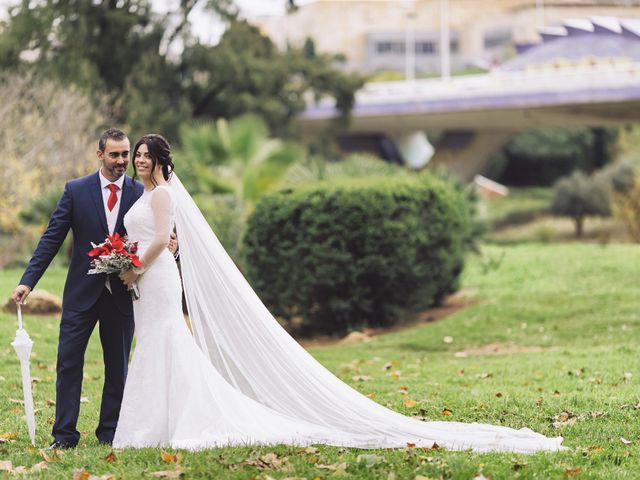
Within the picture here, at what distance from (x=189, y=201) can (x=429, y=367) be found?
5.53 meters

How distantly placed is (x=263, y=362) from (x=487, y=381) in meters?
3.97

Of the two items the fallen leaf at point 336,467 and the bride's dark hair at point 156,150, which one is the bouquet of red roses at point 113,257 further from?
the fallen leaf at point 336,467

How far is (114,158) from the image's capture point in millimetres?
6961

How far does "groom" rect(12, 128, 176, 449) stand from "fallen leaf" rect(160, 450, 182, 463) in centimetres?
86

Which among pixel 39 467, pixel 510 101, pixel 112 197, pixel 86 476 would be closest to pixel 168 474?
pixel 86 476

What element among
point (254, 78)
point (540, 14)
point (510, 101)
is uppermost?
point (254, 78)

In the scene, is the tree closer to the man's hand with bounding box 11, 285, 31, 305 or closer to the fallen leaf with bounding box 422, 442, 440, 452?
the man's hand with bounding box 11, 285, 31, 305

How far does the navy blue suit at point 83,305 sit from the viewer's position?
697 cm

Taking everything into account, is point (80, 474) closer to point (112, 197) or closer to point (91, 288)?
point (91, 288)

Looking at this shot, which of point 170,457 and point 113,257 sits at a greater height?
point 113,257

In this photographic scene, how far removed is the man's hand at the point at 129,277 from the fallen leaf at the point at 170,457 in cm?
111

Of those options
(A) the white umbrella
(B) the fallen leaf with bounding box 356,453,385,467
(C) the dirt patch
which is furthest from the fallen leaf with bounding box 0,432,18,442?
(C) the dirt patch

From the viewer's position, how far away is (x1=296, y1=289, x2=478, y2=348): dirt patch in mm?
15336

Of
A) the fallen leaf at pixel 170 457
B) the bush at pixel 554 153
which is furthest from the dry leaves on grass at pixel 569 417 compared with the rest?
the bush at pixel 554 153
